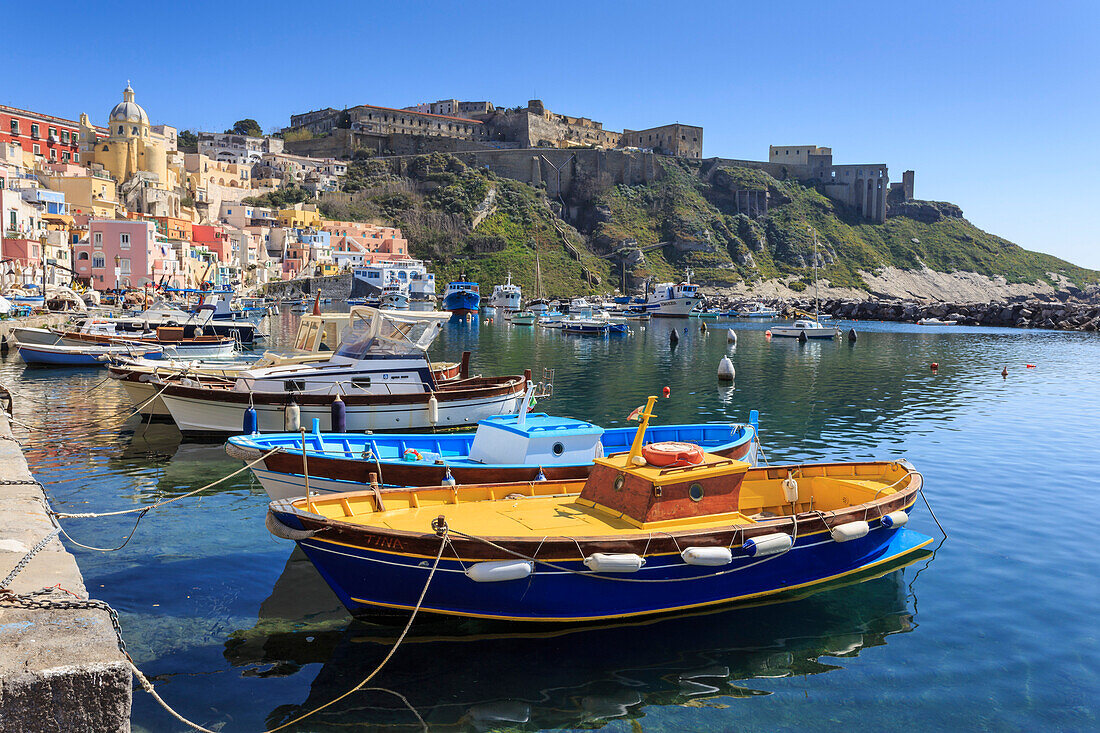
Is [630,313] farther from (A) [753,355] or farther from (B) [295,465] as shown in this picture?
(B) [295,465]

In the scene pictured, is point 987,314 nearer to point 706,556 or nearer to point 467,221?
point 467,221

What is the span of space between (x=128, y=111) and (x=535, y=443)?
105680 mm

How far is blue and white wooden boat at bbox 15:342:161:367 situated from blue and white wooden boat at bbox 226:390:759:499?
2316 centimetres

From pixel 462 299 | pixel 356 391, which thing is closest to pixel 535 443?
pixel 356 391

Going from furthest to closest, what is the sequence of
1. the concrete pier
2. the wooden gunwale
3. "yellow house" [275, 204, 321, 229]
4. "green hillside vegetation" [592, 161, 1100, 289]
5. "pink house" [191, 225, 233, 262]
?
"green hillside vegetation" [592, 161, 1100, 289]
"yellow house" [275, 204, 321, 229]
"pink house" [191, 225, 233, 262]
the wooden gunwale
the concrete pier

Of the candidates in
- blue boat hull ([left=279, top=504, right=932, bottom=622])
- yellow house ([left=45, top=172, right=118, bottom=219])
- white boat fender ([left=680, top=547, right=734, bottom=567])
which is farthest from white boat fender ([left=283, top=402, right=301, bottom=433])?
yellow house ([left=45, top=172, right=118, bottom=219])

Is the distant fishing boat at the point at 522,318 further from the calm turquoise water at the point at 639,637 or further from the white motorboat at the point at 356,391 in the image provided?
the calm turquoise water at the point at 639,637

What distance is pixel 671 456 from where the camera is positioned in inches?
363

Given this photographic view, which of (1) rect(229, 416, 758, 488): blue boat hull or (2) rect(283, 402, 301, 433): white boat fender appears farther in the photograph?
(2) rect(283, 402, 301, 433): white boat fender

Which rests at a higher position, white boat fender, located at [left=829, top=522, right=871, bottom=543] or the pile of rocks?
the pile of rocks

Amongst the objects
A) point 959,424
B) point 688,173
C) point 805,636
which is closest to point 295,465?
point 805,636

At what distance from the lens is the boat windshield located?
19266 mm

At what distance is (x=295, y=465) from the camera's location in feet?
38.2

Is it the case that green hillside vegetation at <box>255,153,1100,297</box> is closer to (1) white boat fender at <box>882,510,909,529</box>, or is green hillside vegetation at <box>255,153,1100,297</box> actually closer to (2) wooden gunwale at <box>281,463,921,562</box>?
(1) white boat fender at <box>882,510,909,529</box>
